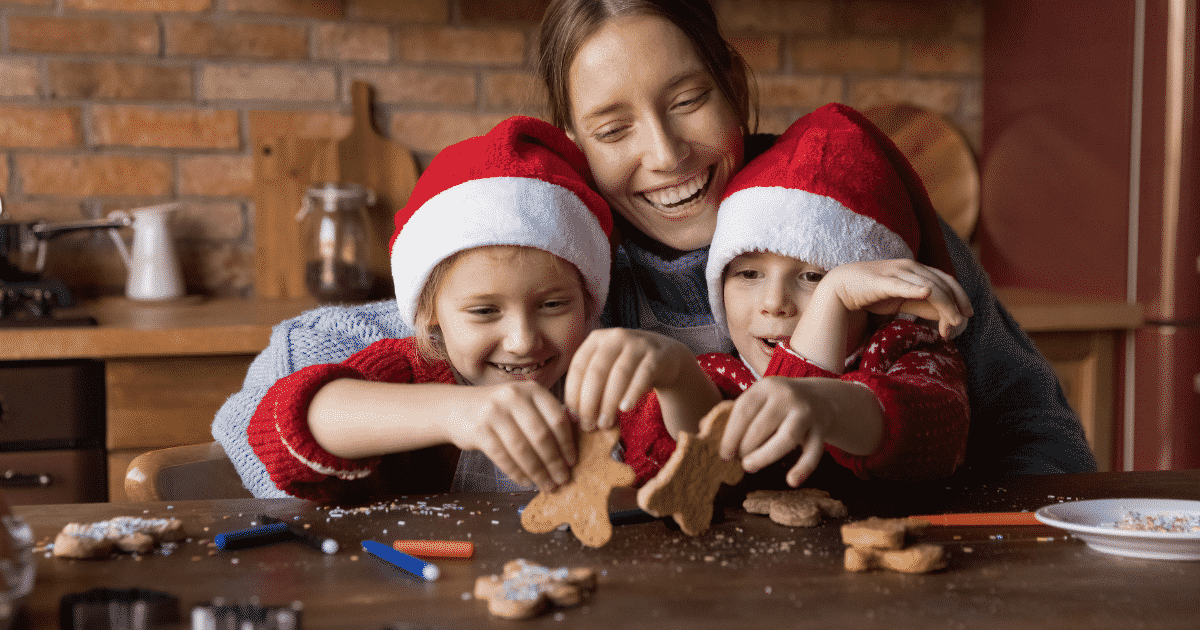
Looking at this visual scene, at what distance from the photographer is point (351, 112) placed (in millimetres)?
2426

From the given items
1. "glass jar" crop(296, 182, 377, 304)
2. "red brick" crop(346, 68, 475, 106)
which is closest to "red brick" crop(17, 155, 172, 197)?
"glass jar" crop(296, 182, 377, 304)

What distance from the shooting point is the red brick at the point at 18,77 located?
7.41 feet

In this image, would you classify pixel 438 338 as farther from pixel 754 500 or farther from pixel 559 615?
pixel 559 615

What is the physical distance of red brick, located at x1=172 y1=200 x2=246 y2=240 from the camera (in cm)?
238

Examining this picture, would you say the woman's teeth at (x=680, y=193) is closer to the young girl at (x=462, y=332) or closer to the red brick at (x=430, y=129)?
the young girl at (x=462, y=332)

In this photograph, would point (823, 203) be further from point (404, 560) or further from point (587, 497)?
point (404, 560)

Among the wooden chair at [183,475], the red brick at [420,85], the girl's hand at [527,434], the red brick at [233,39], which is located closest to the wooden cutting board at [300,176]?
the red brick at [420,85]

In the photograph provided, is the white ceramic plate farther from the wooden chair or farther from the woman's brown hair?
the wooden chair

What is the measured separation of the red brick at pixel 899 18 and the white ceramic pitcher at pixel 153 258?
1.75 metres

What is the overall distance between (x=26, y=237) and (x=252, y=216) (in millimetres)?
478

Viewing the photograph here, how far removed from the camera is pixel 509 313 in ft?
3.58

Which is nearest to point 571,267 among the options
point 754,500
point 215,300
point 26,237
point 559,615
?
point 754,500

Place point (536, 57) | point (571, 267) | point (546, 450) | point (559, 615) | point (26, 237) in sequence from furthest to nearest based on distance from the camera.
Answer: point (26, 237)
point (536, 57)
point (571, 267)
point (546, 450)
point (559, 615)

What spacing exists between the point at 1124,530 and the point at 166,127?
87.8 inches
